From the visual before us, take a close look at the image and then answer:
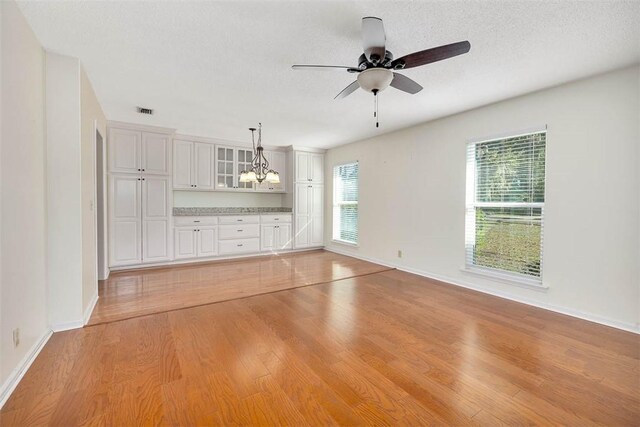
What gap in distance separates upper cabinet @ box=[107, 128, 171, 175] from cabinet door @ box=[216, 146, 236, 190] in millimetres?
969

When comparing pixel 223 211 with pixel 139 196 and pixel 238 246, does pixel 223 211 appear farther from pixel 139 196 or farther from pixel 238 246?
pixel 139 196

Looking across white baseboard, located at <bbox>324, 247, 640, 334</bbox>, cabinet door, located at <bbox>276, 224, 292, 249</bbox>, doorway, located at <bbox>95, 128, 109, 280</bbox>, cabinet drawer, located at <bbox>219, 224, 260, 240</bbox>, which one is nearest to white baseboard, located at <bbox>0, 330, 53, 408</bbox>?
doorway, located at <bbox>95, 128, 109, 280</bbox>

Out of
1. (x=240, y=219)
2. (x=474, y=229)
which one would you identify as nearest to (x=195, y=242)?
(x=240, y=219)

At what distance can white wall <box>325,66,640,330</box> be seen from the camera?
2584 millimetres

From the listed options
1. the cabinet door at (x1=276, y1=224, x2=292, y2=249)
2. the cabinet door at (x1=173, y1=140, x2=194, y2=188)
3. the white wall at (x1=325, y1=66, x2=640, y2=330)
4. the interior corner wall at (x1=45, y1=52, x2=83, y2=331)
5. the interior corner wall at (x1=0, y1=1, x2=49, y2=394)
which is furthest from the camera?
the cabinet door at (x1=276, y1=224, x2=292, y2=249)

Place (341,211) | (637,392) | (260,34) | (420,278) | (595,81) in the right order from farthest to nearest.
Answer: (341,211) < (420,278) < (595,81) < (260,34) < (637,392)

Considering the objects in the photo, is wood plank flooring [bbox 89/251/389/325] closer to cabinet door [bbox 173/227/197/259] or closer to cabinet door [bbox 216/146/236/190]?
cabinet door [bbox 173/227/197/259]

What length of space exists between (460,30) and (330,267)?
12.5 ft

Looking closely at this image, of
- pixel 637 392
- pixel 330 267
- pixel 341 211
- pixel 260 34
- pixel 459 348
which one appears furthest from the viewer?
pixel 341 211

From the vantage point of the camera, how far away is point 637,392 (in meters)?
1.76

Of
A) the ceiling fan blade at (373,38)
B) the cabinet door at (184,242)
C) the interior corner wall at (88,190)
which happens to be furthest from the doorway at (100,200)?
the ceiling fan blade at (373,38)

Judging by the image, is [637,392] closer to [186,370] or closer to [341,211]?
[186,370]

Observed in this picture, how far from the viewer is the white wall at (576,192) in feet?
8.48

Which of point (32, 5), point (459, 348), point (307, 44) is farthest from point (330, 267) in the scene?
point (32, 5)
